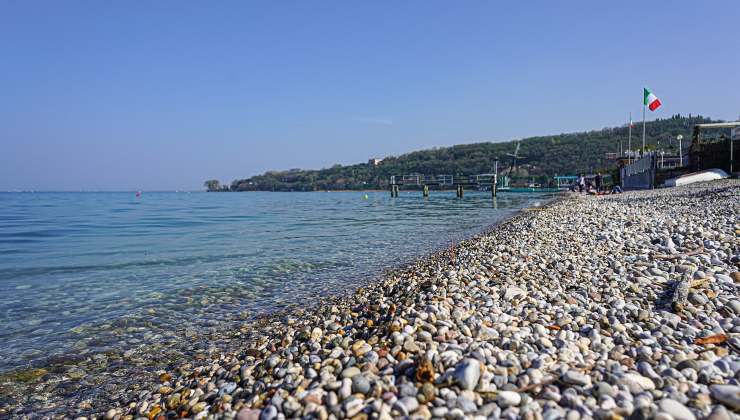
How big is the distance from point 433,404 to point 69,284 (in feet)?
24.8

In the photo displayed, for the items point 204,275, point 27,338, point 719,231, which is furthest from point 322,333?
point 719,231

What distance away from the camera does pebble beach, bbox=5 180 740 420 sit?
208 centimetres

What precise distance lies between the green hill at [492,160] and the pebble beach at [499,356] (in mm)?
87176

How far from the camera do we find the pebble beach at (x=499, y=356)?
6.84 ft

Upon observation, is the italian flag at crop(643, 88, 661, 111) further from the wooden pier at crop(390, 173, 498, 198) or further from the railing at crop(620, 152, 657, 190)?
the wooden pier at crop(390, 173, 498, 198)

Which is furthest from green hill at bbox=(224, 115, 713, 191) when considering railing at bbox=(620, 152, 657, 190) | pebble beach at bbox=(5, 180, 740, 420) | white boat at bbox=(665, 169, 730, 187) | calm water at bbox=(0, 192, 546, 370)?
pebble beach at bbox=(5, 180, 740, 420)

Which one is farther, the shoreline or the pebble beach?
the shoreline

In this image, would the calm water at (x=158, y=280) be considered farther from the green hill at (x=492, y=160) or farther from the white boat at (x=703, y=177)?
the green hill at (x=492, y=160)

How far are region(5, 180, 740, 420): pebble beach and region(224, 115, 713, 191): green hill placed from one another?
87.2 m

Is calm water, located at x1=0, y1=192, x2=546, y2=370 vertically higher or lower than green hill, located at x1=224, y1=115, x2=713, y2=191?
lower

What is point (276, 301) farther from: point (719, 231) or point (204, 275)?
point (719, 231)

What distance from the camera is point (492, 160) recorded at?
11388 cm

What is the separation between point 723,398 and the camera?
1.98 m

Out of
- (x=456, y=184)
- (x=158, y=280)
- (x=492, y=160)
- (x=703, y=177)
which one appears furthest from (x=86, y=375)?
(x=492, y=160)
